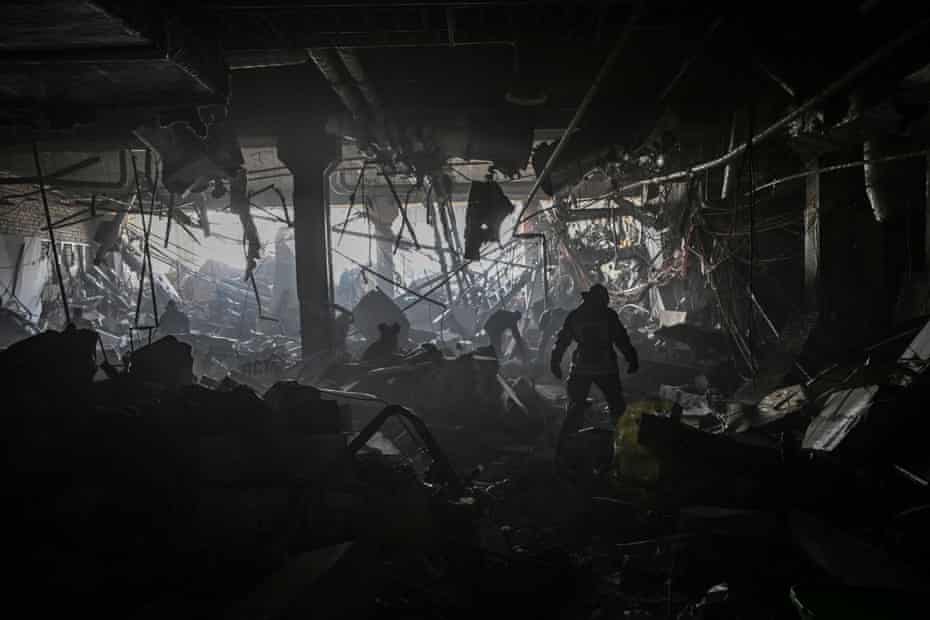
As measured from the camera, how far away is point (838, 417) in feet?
16.4

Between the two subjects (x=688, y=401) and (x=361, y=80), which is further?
(x=688, y=401)

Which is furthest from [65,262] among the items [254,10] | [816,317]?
[816,317]

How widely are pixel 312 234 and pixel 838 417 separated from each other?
7.87 metres

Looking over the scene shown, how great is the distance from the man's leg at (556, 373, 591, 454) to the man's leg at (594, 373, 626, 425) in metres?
0.17

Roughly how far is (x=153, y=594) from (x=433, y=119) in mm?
7007

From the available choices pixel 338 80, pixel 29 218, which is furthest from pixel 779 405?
pixel 29 218

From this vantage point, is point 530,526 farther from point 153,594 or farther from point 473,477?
point 153,594

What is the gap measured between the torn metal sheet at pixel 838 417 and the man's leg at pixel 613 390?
2341 mm

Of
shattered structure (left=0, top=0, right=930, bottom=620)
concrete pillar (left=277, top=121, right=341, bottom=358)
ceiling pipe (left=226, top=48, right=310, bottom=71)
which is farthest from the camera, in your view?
concrete pillar (left=277, top=121, right=341, bottom=358)

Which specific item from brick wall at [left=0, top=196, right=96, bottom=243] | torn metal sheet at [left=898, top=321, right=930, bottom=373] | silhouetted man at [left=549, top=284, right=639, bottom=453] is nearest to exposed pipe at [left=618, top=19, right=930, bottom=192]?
silhouetted man at [left=549, top=284, right=639, bottom=453]

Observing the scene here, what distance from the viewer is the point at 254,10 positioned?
13.5 ft

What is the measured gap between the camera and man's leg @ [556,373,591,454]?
23.1 ft

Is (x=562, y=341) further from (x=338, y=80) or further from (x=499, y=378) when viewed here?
(x=338, y=80)

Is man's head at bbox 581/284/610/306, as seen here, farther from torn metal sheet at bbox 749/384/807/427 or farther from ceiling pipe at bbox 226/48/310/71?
ceiling pipe at bbox 226/48/310/71
